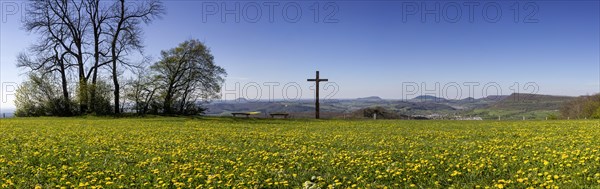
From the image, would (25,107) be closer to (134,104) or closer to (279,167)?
(134,104)

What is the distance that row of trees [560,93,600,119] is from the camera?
59.5 meters

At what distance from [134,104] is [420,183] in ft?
131

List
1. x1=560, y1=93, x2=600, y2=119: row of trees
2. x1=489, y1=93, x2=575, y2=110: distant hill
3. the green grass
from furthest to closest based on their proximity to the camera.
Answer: x1=489, y1=93, x2=575, y2=110: distant hill → x1=560, y1=93, x2=600, y2=119: row of trees → the green grass

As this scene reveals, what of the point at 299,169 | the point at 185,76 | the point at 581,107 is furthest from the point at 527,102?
the point at 299,169

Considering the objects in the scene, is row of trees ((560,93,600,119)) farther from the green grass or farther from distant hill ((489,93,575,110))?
distant hill ((489,93,575,110))

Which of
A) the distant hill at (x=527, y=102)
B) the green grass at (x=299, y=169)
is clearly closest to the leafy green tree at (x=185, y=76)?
the green grass at (x=299, y=169)

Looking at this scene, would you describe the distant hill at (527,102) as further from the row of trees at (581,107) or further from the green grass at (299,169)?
the green grass at (299,169)

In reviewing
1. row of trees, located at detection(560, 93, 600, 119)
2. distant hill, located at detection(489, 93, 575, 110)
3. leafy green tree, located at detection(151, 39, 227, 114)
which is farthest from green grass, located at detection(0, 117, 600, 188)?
distant hill, located at detection(489, 93, 575, 110)

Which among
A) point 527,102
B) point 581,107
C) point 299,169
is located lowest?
point 299,169

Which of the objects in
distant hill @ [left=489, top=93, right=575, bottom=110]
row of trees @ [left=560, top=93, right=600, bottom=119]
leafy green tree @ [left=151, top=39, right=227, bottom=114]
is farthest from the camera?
distant hill @ [left=489, top=93, right=575, bottom=110]

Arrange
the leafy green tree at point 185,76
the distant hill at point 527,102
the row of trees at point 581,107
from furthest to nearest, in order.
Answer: the distant hill at point 527,102, the row of trees at point 581,107, the leafy green tree at point 185,76

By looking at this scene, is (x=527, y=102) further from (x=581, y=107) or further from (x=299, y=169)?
(x=299, y=169)

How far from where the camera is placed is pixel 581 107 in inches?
2672

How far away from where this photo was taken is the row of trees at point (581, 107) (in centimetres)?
5950
